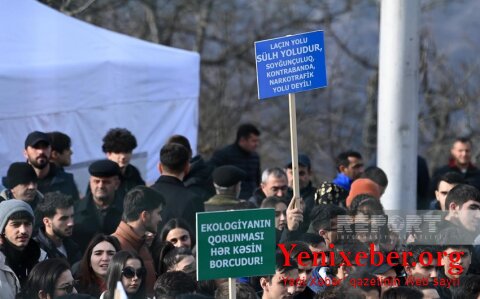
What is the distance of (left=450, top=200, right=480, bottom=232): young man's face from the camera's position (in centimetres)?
858

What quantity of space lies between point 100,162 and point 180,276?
10.0 feet

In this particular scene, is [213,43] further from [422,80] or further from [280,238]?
[280,238]

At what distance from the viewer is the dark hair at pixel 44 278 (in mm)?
7141

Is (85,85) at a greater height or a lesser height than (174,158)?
greater

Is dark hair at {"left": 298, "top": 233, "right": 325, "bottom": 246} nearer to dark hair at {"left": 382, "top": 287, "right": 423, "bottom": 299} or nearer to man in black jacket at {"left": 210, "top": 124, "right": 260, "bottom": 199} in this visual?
dark hair at {"left": 382, "top": 287, "right": 423, "bottom": 299}

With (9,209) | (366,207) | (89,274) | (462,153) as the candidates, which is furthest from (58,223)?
(462,153)

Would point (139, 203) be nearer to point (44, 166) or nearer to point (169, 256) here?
point (169, 256)

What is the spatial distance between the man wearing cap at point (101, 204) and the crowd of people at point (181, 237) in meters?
0.01

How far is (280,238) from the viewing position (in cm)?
862

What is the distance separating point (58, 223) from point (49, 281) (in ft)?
4.97

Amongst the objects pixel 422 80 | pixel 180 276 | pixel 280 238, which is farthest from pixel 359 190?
pixel 422 80

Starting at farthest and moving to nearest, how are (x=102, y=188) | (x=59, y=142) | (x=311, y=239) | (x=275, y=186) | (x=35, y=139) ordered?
(x=59, y=142)
(x=275, y=186)
(x=35, y=139)
(x=102, y=188)
(x=311, y=239)

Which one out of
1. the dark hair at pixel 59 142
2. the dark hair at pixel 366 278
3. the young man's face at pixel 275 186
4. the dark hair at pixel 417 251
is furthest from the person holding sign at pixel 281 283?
the dark hair at pixel 59 142

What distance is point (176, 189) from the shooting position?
9.68m
